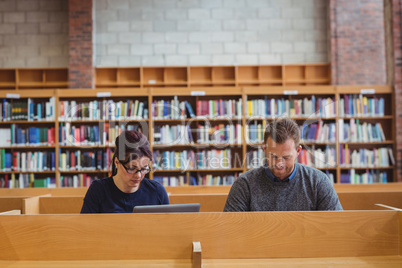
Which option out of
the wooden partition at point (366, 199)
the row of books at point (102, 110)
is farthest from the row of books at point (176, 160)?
the wooden partition at point (366, 199)

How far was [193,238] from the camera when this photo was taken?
1.88 m

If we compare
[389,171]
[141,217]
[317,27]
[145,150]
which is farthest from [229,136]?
[141,217]

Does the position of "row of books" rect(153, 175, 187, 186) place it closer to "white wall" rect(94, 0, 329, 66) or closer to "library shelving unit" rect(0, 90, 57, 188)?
"library shelving unit" rect(0, 90, 57, 188)

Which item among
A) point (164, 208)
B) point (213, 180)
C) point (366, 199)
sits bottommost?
point (213, 180)

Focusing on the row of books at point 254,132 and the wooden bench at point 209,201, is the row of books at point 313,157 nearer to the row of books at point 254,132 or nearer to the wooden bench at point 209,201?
the row of books at point 254,132

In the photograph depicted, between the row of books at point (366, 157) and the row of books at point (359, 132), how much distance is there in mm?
166

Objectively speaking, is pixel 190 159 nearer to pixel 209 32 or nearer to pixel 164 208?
pixel 209 32

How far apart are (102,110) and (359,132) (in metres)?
4.22

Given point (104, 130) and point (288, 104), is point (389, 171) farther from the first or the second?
point (104, 130)

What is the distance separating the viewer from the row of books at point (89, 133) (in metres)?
7.10

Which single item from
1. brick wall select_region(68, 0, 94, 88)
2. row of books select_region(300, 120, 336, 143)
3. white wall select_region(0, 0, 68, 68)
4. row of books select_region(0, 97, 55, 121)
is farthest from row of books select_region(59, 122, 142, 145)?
row of books select_region(300, 120, 336, 143)

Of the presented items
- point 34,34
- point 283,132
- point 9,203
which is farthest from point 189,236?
point 34,34

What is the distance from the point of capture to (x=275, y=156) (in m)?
2.46

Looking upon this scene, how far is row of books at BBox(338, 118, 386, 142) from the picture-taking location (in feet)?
23.4
